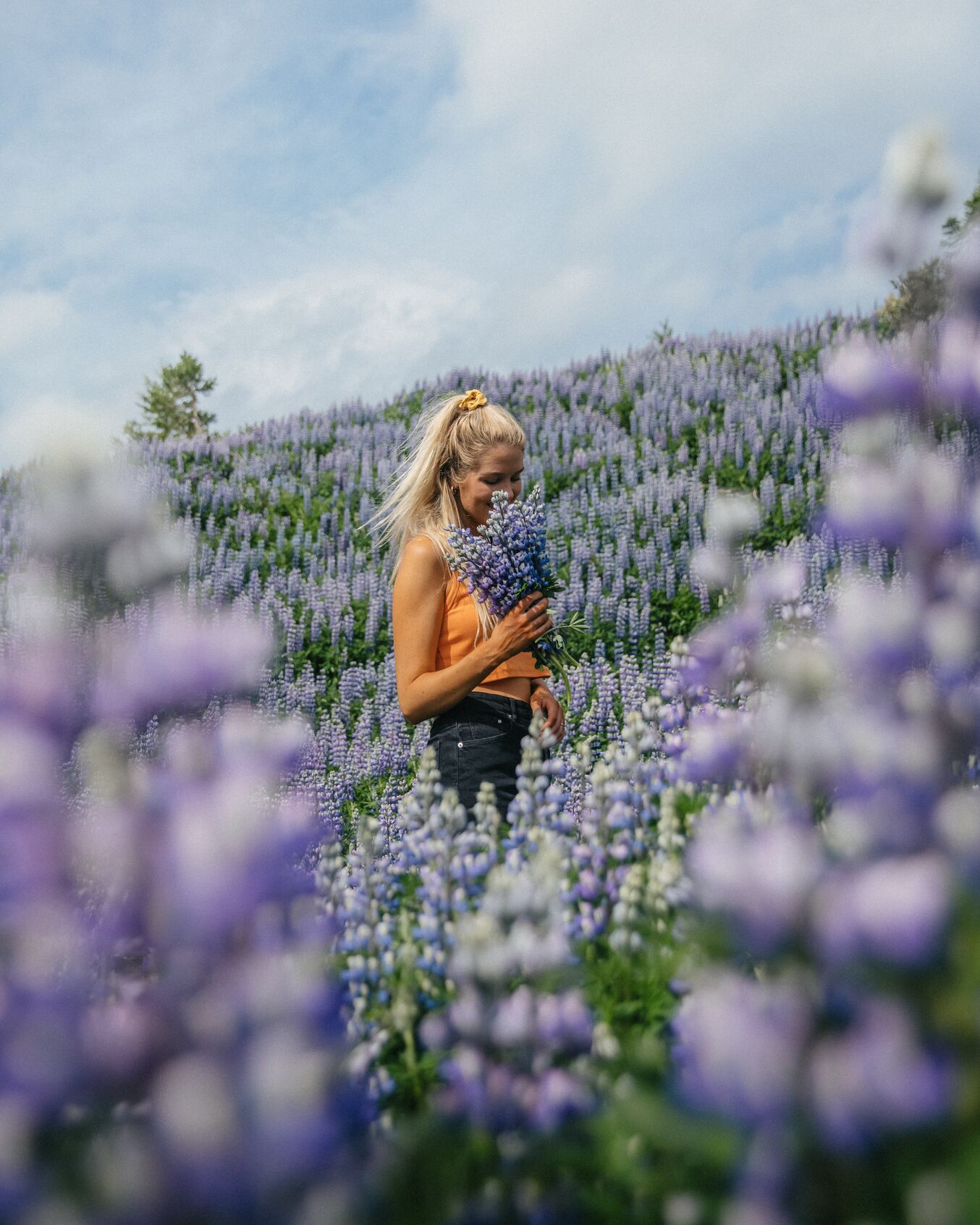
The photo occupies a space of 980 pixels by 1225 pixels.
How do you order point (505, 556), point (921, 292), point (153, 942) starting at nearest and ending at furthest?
1. point (153, 942)
2. point (921, 292)
3. point (505, 556)

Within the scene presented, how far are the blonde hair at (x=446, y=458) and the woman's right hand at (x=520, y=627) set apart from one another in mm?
640

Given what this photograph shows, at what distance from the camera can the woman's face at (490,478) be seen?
3.89 metres

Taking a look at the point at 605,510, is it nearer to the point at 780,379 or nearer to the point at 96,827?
the point at 780,379

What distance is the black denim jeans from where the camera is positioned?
3.74 m

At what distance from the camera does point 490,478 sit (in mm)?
3914

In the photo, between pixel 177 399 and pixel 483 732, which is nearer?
pixel 483 732

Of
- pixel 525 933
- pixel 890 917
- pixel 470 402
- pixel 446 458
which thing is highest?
pixel 470 402

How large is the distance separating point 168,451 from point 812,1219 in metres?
15.8

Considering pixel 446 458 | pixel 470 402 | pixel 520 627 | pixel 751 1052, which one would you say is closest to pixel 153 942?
pixel 751 1052

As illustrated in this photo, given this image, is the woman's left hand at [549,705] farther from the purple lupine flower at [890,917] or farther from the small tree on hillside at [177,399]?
the small tree on hillside at [177,399]

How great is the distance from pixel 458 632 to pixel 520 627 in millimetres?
498

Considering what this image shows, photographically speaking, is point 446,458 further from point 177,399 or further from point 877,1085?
point 177,399

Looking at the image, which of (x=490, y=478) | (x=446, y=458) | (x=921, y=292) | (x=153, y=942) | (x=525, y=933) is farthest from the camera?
(x=446, y=458)

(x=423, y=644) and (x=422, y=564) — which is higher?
(x=422, y=564)
